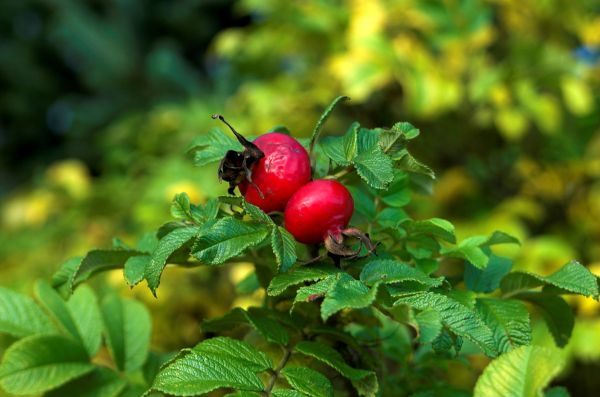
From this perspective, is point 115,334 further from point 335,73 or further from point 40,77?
point 40,77

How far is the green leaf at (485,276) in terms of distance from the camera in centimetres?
64

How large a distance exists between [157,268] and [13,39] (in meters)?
5.33

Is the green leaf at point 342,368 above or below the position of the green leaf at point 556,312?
above

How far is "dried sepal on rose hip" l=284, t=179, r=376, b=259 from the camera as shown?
22.0 inches

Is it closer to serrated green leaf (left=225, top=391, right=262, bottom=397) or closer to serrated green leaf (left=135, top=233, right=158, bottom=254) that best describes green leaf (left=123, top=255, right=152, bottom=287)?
serrated green leaf (left=135, top=233, right=158, bottom=254)

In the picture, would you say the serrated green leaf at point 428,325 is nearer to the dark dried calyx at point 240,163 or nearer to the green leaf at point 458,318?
the green leaf at point 458,318

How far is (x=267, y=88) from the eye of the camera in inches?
84.3

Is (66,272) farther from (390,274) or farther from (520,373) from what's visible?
(520,373)

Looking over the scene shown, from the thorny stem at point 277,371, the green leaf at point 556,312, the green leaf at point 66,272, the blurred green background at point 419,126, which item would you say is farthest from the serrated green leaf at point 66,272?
the blurred green background at point 419,126

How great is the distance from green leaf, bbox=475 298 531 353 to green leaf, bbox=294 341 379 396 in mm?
104

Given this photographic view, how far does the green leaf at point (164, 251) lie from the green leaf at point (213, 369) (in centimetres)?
6

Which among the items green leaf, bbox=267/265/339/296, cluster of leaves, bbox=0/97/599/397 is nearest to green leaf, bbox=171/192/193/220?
cluster of leaves, bbox=0/97/599/397

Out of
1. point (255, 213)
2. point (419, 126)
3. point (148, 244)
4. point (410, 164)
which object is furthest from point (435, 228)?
point (419, 126)

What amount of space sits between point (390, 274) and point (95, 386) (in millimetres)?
355
